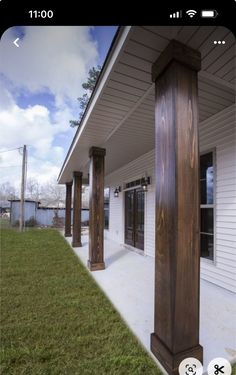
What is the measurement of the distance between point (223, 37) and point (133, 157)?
4.36 m

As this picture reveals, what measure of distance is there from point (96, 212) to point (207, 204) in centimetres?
206

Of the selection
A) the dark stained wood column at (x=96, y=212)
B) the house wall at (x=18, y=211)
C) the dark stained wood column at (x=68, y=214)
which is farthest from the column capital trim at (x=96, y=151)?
the house wall at (x=18, y=211)

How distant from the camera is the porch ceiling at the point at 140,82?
5.25 feet

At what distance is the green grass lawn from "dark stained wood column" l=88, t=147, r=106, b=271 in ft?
1.97

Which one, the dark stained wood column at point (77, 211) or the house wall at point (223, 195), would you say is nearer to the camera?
the house wall at point (223, 195)

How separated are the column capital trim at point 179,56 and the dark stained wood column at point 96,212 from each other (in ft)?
9.11

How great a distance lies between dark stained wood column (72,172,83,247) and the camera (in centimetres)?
674

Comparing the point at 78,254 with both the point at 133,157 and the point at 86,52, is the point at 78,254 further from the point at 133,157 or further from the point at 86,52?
the point at 86,52

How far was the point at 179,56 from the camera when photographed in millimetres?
1641

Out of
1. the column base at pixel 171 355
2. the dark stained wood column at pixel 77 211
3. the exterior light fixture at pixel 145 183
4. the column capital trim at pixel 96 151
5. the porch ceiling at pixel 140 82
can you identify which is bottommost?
the column base at pixel 171 355
